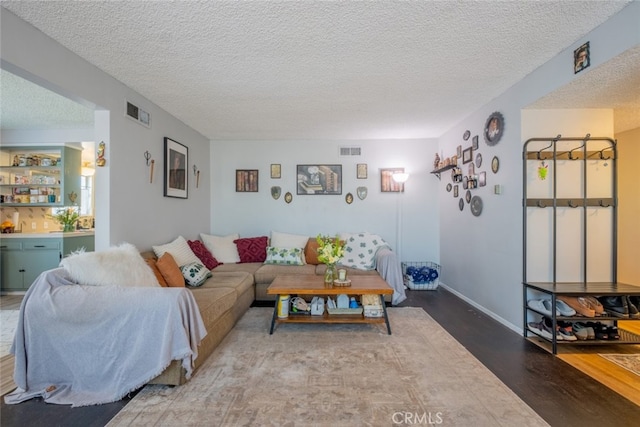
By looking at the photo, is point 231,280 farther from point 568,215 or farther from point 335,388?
point 568,215

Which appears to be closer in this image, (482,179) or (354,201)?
(482,179)

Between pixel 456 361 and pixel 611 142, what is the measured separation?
2509mm

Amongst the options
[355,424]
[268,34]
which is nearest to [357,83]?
[268,34]

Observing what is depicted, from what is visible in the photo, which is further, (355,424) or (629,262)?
(629,262)

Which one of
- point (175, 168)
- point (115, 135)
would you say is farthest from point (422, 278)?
point (115, 135)

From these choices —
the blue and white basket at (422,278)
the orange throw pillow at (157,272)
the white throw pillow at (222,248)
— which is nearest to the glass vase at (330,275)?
the orange throw pillow at (157,272)

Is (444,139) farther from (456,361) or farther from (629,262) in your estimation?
(456,361)

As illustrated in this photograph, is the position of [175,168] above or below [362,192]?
above

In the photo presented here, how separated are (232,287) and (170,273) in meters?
0.60

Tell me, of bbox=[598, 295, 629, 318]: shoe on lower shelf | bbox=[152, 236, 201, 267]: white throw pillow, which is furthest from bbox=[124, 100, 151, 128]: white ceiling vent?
bbox=[598, 295, 629, 318]: shoe on lower shelf

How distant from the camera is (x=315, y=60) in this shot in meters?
2.39

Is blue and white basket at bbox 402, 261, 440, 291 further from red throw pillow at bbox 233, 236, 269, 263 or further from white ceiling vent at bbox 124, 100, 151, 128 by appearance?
white ceiling vent at bbox 124, 100, 151, 128

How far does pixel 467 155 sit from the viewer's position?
3863 mm

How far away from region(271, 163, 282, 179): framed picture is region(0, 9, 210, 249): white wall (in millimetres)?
1367
